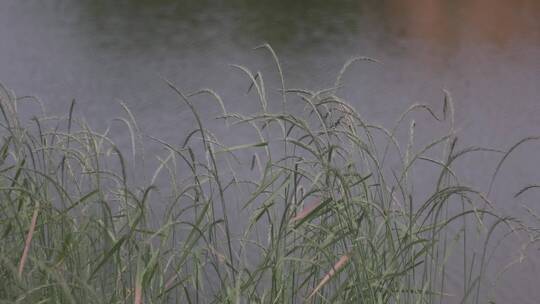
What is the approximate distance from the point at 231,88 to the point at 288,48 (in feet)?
2.22

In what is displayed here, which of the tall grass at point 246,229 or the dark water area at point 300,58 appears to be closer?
the tall grass at point 246,229

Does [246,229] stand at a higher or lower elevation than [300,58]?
lower

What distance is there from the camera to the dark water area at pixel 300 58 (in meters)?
2.77

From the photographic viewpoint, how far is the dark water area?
2770 millimetres

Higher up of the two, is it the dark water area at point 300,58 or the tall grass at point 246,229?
the dark water area at point 300,58

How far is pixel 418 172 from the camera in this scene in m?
2.29

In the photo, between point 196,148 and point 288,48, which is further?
point 288,48

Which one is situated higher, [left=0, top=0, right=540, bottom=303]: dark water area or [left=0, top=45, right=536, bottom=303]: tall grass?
[left=0, top=0, right=540, bottom=303]: dark water area

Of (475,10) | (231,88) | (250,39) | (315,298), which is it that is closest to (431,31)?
(475,10)

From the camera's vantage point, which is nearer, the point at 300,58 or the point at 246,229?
the point at 246,229

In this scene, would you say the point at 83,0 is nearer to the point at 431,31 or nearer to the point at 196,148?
the point at 431,31

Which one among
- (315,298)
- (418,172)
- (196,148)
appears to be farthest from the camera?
(196,148)

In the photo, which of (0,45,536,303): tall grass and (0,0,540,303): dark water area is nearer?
(0,45,536,303): tall grass

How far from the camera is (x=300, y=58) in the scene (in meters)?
3.49
